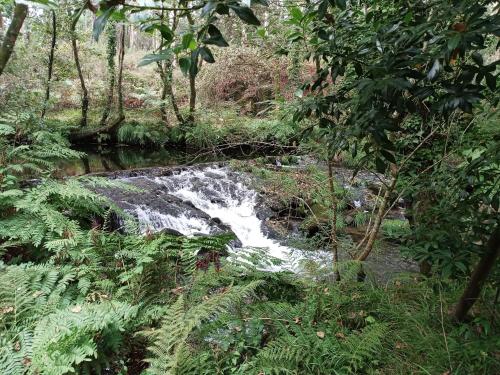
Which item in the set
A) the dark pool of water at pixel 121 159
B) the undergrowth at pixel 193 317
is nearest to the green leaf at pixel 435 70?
the undergrowth at pixel 193 317

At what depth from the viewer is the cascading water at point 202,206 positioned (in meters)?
6.51

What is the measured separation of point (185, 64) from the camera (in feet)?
3.25

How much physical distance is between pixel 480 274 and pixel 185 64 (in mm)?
1985

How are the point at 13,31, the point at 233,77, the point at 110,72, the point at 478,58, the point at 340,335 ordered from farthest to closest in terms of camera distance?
the point at 233,77 → the point at 110,72 → the point at 13,31 → the point at 340,335 → the point at 478,58

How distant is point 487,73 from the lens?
114cm

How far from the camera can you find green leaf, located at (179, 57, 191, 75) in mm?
984

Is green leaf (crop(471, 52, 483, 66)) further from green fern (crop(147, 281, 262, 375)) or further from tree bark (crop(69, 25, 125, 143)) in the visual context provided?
tree bark (crop(69, 25, 125, 143))

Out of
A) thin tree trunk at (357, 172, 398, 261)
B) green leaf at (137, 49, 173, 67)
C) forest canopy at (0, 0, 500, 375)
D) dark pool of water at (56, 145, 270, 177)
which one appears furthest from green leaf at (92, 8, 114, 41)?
dark pool of water at (56, 145, 270, 177)

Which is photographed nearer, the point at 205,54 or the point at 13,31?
the point at 205,54

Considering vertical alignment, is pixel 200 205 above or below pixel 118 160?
below

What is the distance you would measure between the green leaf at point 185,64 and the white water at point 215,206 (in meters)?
5.17

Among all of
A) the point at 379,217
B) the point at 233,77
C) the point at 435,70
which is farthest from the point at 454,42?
the point at 233,77

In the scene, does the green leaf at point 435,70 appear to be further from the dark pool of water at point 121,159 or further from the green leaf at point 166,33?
the dark pool of water at point 121,159

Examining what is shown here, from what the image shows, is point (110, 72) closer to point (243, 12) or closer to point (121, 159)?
point (121, 159)
